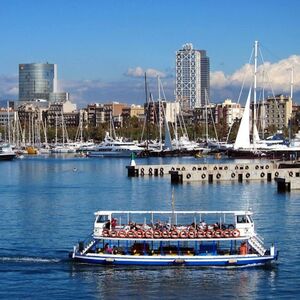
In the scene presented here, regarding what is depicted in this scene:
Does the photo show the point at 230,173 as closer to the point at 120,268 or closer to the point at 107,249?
the point at 107,249

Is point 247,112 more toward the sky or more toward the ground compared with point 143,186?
more toward the sky

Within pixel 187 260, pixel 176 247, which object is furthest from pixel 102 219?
pixel 187 260

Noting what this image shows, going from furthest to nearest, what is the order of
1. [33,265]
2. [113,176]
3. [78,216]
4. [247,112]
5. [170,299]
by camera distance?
[247,112], [113,176], [78,216], [33,265], [170,299]

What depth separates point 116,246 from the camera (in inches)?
2103

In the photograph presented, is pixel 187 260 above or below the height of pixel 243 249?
below

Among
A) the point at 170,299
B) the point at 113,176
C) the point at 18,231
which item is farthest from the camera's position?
the point at 113,176

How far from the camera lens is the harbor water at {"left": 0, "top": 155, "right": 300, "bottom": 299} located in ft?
152

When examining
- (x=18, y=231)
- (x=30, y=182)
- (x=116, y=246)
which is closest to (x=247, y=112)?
(x=30, y=182)

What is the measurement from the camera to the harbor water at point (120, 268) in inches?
1820

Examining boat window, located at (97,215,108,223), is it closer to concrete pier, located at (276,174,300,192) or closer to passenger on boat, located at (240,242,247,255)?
passenger on boat, located at (240,242,247,255)

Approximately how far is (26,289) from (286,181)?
54892 millimetres

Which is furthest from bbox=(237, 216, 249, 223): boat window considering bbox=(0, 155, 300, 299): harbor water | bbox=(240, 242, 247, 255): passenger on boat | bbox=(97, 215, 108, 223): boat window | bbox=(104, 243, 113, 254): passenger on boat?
bbox=(97, 215, 108, 223): boat window

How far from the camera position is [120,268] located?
50438 millimetres

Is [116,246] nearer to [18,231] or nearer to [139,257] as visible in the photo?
[139,257]
